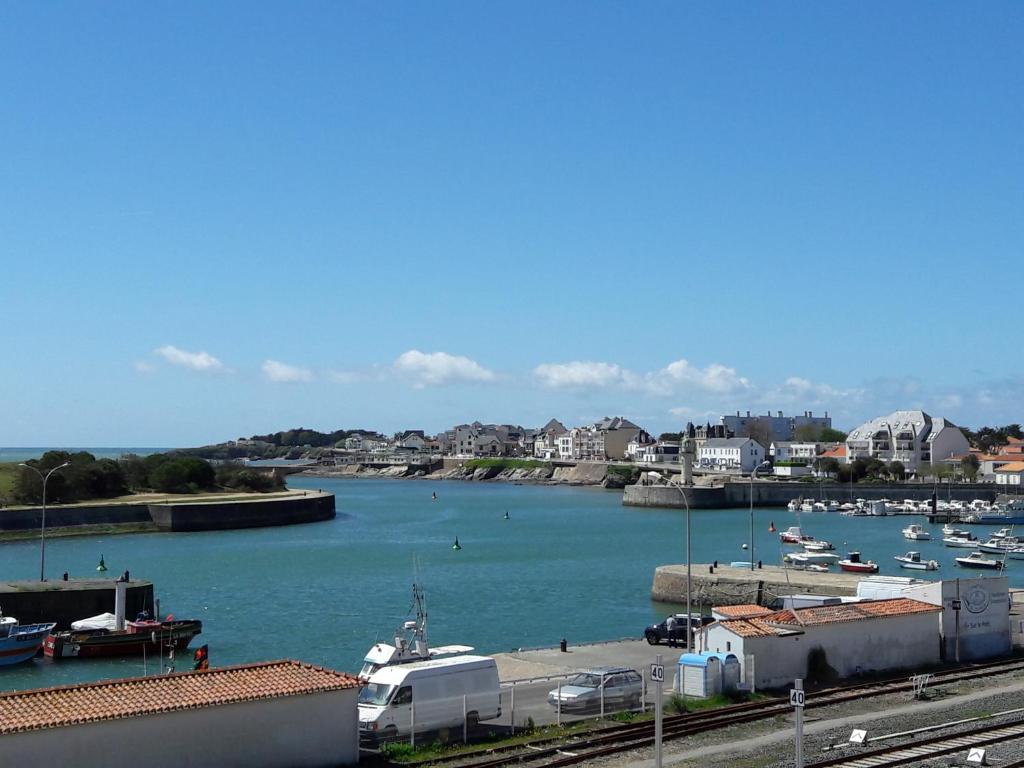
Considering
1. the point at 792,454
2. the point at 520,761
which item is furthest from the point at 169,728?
the point at 792,454

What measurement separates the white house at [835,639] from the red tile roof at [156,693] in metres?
10.1

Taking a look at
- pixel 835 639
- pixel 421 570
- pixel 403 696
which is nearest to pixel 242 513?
pixel 421 570

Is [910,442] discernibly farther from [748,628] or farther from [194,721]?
[194,721]

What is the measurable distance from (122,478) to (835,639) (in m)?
93.1

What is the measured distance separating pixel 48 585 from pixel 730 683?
3191 cm

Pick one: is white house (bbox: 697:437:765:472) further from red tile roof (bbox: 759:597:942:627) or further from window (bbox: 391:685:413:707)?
window (bbox: 391:685:413:707)

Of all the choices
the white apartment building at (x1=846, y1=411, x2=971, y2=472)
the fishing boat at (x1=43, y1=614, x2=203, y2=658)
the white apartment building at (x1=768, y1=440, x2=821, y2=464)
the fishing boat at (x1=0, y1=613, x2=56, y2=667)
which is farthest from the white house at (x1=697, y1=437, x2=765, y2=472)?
the fishing boat at (x1=0, y1=613, x2=56, y2=667)

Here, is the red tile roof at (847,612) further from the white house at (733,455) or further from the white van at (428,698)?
the white house at (733,455)

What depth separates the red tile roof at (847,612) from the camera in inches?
1107

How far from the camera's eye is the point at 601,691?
24578mm

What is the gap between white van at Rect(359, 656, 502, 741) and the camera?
22.1 metres

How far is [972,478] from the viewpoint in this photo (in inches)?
6156

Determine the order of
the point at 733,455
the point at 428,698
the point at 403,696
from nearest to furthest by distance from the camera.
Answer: the point at 403,696 → the point at 428,698 → the point at 733,455

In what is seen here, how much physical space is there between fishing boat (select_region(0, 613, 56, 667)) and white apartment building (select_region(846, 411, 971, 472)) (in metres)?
145
